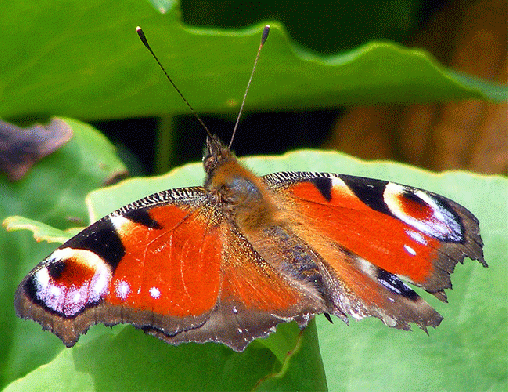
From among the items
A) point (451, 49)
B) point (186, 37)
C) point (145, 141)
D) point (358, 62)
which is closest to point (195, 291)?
point (186, 37)

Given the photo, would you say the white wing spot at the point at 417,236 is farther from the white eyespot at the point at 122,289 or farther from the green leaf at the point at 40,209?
the green leaf at the point at 40,209

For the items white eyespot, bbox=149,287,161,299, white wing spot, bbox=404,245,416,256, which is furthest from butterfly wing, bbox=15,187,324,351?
white wing spot, bbox=404,245,416,256

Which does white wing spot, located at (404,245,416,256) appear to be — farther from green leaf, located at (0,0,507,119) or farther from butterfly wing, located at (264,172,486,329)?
green leaf, located at (0,0,507,119)

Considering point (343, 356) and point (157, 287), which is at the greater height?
point (157, 287)

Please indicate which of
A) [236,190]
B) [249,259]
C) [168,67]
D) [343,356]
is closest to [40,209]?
[168,67]

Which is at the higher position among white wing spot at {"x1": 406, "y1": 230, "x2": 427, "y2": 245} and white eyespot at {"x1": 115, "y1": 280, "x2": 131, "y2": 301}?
white wing spot at {"x1": 406, "y1": 230, "x2": 427, "y2": 245}

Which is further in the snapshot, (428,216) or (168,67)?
(168,67)

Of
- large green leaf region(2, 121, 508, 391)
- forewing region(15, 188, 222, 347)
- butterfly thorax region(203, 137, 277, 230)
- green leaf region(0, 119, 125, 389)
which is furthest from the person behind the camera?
green leaf region(0, 119, 125, 389)

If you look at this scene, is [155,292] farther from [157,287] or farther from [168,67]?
[168,67]
